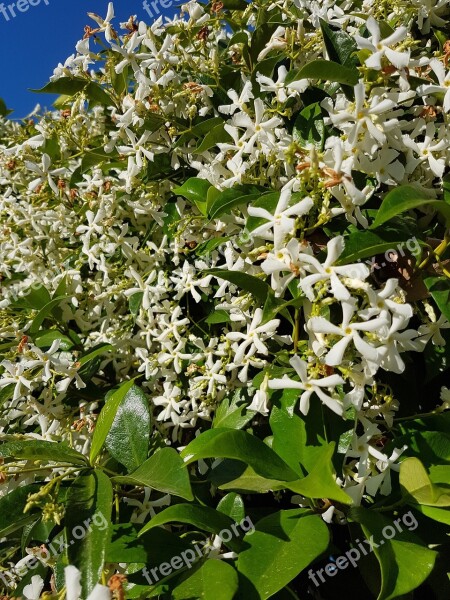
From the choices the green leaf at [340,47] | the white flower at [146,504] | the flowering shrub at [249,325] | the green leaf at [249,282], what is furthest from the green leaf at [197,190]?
the white flower at [146,504]

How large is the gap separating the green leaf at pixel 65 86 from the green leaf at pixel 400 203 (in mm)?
875

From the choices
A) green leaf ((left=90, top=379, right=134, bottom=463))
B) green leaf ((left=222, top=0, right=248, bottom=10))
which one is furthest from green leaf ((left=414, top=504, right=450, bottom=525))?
green leaf ((left=222, top=0, right=248, bottom=10))

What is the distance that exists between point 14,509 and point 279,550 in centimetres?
50

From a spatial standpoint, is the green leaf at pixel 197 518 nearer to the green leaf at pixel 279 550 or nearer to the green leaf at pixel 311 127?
the green leaf at pixel 279 550

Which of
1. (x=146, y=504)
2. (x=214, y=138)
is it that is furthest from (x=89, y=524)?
(x=214, y=138)

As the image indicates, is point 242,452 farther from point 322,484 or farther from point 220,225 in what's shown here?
point 220,225

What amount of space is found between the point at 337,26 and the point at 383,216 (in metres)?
0.59

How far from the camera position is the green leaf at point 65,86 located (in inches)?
53.8

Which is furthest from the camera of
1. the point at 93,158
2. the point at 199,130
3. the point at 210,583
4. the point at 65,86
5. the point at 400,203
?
the point at 93,158

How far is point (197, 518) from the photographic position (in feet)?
2.76

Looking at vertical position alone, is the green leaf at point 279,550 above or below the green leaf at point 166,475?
below

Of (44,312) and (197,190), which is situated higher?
(197,190)

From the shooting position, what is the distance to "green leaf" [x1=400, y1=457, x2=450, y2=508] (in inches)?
31.7

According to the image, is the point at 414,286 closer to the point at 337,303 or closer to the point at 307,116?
the point at 337,303
